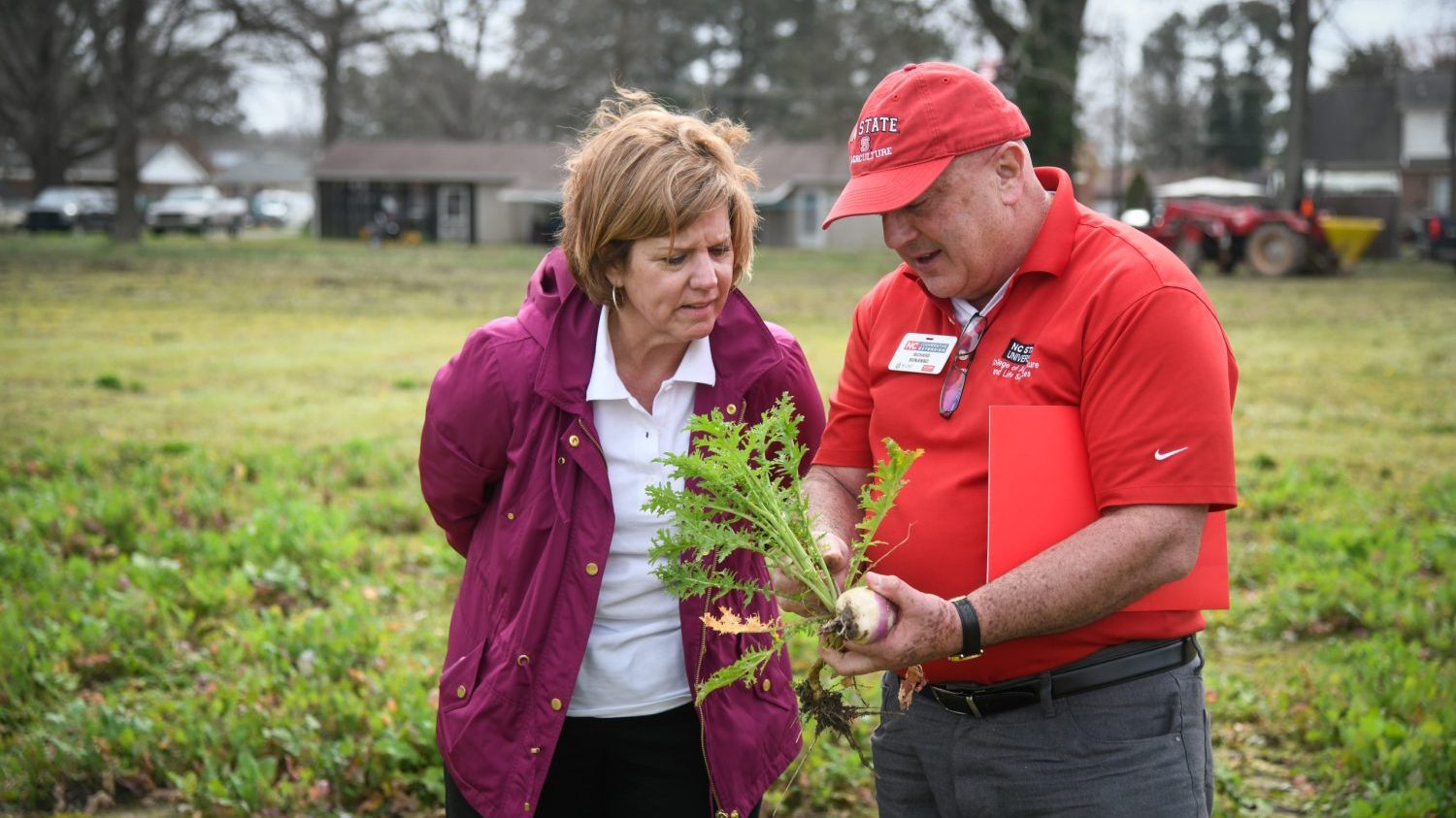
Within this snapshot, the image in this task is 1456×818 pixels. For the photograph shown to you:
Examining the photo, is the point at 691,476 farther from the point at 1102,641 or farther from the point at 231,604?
the point at 231,604

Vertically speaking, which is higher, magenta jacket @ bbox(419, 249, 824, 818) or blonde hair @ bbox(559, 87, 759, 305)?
blonde hair @ bbox(559, 87, 759, 305)

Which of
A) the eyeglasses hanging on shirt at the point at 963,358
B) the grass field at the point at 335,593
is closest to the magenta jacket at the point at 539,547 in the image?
the eyeglasses hanging on shirt at the point at 963,358

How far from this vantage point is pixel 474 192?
5544cm

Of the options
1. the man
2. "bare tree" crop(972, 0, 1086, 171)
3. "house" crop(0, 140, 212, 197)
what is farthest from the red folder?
"house" crop(0, 140, 212, 197)

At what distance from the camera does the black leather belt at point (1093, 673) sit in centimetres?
238

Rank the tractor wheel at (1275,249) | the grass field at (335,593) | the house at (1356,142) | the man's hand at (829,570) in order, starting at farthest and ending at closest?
the house at (1356,142)
the tractor wheel at (1275,249)
the grass field at (335,593)
the man's hand at (829,570)

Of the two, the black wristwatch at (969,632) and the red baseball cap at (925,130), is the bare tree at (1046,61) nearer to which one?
the red baseball cap at (925,130)

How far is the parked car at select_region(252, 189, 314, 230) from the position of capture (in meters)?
73.4

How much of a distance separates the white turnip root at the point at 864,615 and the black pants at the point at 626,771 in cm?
77

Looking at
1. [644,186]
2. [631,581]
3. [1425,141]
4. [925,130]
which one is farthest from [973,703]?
[1425,141]

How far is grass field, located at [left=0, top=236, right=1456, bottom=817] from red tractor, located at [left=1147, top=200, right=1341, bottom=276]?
14.7 metres

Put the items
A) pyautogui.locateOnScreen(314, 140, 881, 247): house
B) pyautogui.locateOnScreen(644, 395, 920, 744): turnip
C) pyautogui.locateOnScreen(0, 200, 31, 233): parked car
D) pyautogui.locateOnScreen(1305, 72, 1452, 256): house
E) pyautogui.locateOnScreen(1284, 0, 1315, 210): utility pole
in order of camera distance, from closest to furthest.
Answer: pyautogui.locateOnScreen(644, 395, 920, 744): turnip, pyautogui.locateOnScreen(1284, 0, 1315, 210): utility pole, pyautogui.locateOnScreen(1305, 72, 1452, 256): house, pyautogui.locateOnScreen(0, 200, 31, 233): parked car, pyautogui.locateOnScreen(314, 140, 881, 247): house

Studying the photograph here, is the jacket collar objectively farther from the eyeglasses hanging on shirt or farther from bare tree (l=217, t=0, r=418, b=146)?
bare tree (l=217, t=0, r=418, b=146)

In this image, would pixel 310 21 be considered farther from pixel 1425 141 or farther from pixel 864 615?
pixel 1425 141
